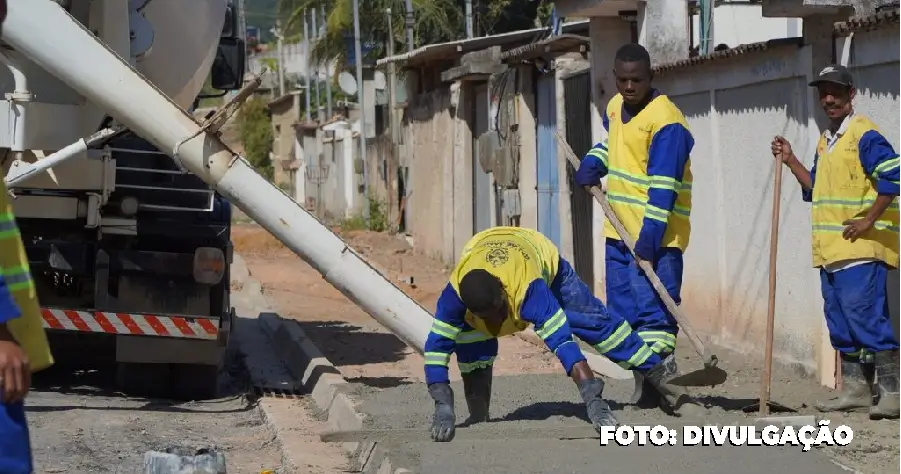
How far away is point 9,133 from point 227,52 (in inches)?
80.8

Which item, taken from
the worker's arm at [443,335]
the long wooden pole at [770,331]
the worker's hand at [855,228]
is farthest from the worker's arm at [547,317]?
the worker's hand at [855,228]

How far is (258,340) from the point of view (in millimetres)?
12172

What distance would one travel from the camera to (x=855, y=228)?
21.8 feet

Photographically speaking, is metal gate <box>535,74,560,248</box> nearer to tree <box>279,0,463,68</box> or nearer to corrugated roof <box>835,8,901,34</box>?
corrugated roof <box>835,8,901,34</box>

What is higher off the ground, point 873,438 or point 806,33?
point 806,33

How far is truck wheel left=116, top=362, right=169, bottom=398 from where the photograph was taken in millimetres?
8805

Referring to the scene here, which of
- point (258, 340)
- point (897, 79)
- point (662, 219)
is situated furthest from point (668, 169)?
point (258, 340)

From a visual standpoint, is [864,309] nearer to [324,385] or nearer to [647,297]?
[647,297]

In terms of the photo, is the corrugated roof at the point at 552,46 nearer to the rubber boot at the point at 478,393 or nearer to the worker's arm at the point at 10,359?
the rubber boot at the point at 478,393

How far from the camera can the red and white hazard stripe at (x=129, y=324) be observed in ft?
27.1

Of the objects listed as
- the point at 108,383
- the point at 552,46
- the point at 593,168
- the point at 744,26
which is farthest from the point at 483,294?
the point at 744,26

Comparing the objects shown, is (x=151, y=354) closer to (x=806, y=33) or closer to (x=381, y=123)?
(x=806, y=33)

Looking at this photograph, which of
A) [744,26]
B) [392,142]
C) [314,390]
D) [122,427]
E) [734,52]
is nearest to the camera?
[122,427]

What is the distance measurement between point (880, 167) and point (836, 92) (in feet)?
1.53
